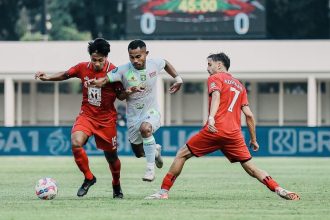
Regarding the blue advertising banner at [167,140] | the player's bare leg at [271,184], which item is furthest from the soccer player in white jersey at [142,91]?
the blue advertising banner at [167,140]

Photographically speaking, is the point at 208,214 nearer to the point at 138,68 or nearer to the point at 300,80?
the point at 138,68

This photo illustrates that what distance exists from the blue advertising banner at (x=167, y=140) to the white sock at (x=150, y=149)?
17.3 m

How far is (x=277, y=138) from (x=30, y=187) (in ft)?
52.0

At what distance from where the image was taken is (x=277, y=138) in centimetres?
3381

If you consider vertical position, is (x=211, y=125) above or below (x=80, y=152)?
above

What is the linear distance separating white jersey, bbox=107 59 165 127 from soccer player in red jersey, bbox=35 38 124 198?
0.56 ft

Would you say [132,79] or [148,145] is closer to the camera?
[132,79]

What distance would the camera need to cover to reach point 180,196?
16.3 metres

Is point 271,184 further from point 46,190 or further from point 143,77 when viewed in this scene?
point 46,190

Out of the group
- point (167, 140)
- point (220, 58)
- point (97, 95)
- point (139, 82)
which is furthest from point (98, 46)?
point (167, 140)

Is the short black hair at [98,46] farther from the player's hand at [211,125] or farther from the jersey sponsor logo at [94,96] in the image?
the player's hand at [211,125]

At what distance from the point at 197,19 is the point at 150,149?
31699mm

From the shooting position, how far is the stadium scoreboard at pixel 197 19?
156 ft

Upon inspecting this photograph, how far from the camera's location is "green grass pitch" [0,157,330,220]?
13.2m
